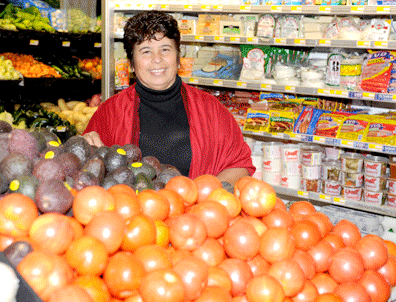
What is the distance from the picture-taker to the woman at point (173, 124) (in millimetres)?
2131

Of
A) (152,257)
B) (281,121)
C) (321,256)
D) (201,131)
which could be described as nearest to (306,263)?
(321,256)

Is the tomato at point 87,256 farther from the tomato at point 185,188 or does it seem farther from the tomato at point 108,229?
the tomato at point 185,188

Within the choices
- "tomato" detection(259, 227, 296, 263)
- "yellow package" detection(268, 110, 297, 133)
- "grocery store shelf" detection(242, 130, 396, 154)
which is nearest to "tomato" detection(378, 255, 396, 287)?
"tomato" detection(259, 227, 296, 263)

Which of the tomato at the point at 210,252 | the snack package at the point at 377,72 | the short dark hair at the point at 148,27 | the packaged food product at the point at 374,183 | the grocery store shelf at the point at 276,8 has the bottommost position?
the packaged food product at the point at 374,183

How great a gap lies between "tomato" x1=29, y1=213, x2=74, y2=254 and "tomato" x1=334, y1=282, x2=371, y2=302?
665 millimetres

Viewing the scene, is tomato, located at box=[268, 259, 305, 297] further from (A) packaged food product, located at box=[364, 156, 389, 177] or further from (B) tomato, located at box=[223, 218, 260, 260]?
(A) packaged food product, located at box=[364, 156, 389, 177]

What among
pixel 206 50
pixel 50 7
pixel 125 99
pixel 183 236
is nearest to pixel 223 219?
pixel 183 236

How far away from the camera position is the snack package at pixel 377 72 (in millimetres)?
3320

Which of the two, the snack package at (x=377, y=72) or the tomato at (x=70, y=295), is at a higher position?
the snack package at (x=377, y=72)

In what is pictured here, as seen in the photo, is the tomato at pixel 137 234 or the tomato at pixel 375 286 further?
the tomato at pixel 375 286

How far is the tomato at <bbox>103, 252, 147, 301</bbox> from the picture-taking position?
0.81 meters

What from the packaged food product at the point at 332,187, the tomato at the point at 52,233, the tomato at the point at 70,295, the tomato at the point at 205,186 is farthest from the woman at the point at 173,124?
the packaged food product at the point at 332,187

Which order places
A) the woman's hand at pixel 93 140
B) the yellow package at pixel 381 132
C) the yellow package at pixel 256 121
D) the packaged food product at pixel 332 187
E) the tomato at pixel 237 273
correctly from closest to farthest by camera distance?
the tomato at pixel 237 273, the woman's hand at pixel 93 140, the yellow package at pixel 381 132, the packaged food product at pixel 332 187, the yellow package at pixel 256 121

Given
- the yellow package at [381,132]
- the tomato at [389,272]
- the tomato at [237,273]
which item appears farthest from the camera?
the yellow package at [381,132]
